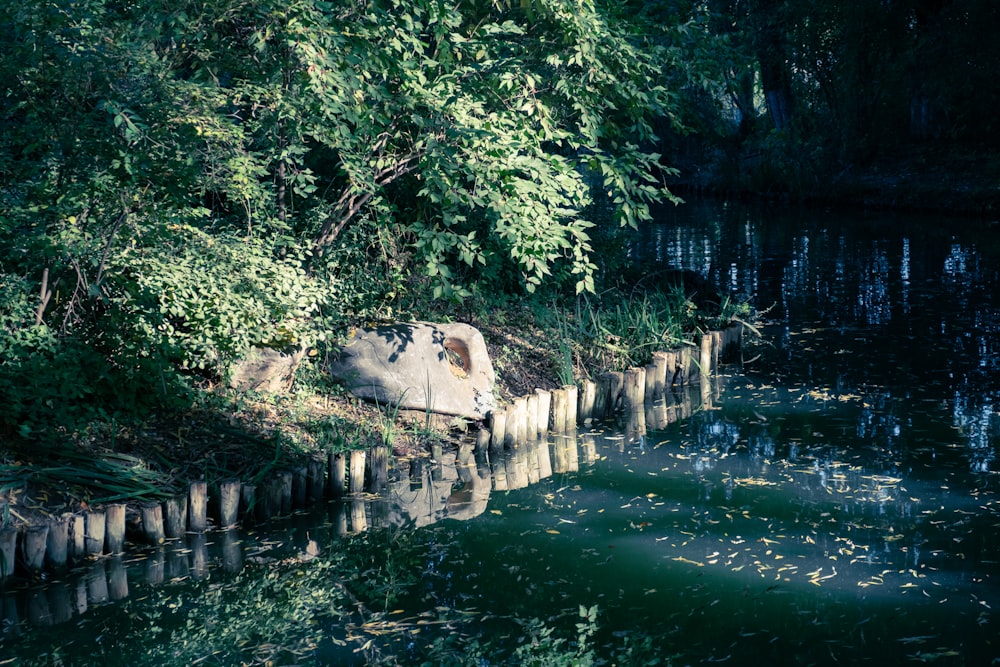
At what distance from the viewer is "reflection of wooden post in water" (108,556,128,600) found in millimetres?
5770

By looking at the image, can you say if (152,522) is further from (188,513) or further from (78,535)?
(78,535)

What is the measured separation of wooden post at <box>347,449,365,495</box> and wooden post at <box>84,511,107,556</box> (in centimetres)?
179

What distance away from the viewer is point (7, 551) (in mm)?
5742

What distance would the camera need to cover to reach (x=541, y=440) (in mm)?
8758

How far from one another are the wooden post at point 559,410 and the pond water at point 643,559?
0.74 ft

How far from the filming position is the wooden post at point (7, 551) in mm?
5709

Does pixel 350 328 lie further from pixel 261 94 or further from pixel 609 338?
pixel 609 338

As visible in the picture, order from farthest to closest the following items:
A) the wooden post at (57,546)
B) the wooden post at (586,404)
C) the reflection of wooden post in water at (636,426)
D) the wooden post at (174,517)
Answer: the wooden post at (586,404) < the reflection of wooden post in water at (636,426) < the wooden post at (174,517) < the wooden post at (57,546)

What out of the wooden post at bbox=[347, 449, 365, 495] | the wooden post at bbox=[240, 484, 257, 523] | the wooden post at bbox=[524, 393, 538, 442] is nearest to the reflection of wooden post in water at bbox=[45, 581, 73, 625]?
the wooden post at bbox=[240, 484, 257, 523]

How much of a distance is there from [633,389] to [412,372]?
2.37 metres

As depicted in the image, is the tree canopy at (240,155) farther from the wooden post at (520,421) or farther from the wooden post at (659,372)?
the wooden post at (659,372)

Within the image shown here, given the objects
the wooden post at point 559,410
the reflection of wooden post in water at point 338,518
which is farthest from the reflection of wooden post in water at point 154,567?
the wooden post at point 559,410

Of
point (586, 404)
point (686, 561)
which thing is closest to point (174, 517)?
point (686, 561)

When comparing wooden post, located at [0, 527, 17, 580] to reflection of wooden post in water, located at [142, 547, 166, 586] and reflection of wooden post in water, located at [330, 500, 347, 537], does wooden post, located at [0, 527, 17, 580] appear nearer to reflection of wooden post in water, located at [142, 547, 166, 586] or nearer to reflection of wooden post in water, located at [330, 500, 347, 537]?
reflection of wooden post in water, located at [142, 547, 166, 586]
